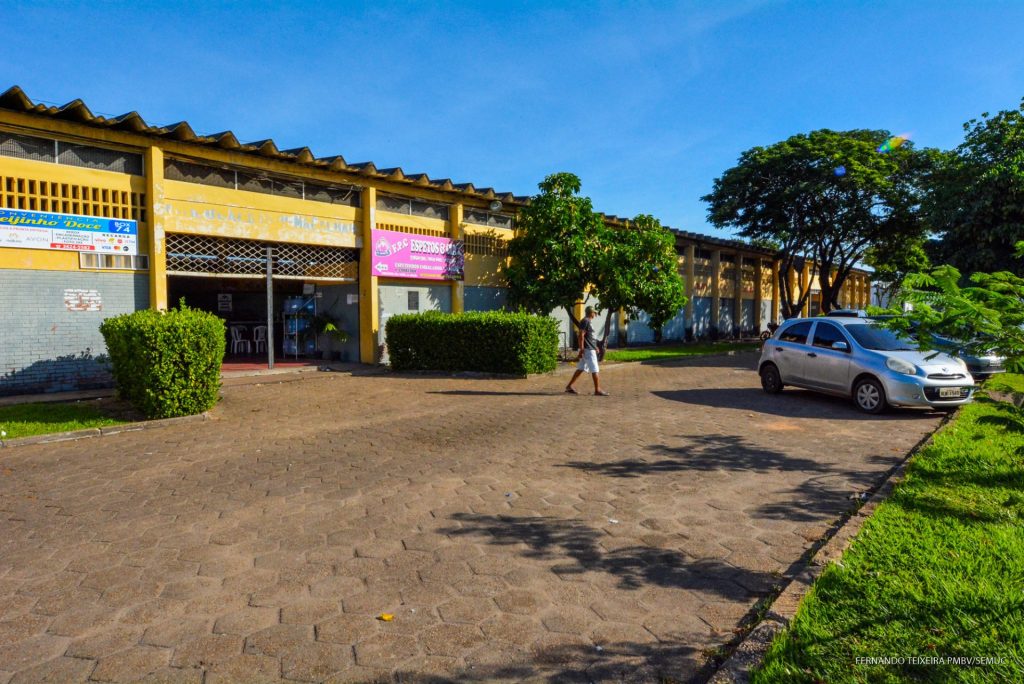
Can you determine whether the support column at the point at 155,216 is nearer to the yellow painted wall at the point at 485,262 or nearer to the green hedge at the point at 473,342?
the green hedge at the point at 473,342

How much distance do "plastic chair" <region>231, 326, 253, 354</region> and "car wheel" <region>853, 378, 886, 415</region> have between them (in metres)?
18.8

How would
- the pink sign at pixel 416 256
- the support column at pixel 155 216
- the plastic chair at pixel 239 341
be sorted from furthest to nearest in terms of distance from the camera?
the plastic chair at pixel 239 341 → the pink sign at pixel 416 256 → the support column at pixel 155 216

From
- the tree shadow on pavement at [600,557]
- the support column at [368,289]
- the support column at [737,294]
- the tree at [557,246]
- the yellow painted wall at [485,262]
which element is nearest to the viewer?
the tree shadow on pavement at [600,557]

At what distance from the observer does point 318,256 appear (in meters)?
16.2

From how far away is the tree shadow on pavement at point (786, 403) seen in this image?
370 inches

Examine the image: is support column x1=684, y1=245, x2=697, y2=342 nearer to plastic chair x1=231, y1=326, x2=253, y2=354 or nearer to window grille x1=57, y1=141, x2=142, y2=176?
plastic chair x1=231, y1=326, x2=253, y2=354

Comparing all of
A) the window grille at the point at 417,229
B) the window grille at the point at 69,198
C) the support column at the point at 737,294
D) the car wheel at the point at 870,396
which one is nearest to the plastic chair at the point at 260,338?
the window grille at the point at 417,229

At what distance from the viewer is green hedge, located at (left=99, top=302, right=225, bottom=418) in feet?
28.9

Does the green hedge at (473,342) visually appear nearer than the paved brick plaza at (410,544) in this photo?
No

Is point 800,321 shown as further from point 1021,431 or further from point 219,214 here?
point 219,214

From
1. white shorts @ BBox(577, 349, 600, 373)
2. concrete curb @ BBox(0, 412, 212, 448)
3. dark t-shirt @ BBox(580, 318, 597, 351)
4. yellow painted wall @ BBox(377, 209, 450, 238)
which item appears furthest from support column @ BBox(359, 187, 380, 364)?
concrete curb @ BBox(0, 412, 212, 448)

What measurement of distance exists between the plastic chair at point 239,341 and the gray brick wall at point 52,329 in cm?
887

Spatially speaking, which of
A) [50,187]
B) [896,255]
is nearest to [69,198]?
[50,187]

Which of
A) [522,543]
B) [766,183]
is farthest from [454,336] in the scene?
[766,183]
